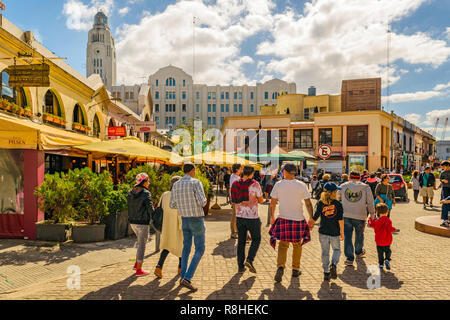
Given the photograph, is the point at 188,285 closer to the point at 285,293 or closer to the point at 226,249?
the point at 285,293

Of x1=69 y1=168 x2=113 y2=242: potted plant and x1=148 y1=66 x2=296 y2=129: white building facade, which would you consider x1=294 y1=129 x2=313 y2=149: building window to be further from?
x1=148 y1=66 x2=296 y2=129: white building facade

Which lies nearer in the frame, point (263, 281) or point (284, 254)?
point (263, 281)

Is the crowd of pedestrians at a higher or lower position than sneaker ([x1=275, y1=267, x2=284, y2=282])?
higher

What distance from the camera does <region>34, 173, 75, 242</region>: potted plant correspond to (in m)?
7.12

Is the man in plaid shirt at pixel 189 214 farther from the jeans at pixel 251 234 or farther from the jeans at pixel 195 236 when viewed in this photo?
the jeans at pixel 251 234

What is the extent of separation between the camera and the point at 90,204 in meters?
7.40

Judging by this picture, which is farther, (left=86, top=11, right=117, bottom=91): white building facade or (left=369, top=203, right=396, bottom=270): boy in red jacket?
(left=86, top=11, right=117, bottom=91): white building facade

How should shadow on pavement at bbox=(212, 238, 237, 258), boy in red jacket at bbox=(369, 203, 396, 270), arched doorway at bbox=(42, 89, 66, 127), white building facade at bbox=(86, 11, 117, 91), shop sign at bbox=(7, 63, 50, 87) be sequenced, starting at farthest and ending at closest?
1. white building facade at bbox=(86, 11, 117, 91)
2. arched doorway at bbox=(42, 89, 66, 127)
3. shop sign at bbox=(7, 63, 50, 87)
4. shadow on pavement at bbox=(212, 238, 237, 258)
5. boy in red jacket at bbox=(369, 203, 396, 270)

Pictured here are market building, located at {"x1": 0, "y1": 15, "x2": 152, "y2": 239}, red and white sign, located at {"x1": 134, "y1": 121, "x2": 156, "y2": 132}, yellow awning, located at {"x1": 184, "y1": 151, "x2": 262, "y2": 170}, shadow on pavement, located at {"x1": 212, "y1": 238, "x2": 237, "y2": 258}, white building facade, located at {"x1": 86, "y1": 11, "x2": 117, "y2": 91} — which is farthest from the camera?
white building facade, located at {"x1": 86, "y1": 11, "x2": 117, "y2": 91}

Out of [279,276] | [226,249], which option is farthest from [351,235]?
[226,249]

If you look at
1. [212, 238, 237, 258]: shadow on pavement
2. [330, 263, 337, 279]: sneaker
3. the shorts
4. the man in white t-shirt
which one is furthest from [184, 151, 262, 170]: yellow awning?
the shorts

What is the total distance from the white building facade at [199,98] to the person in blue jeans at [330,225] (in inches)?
2829

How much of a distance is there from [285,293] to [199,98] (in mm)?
77140
